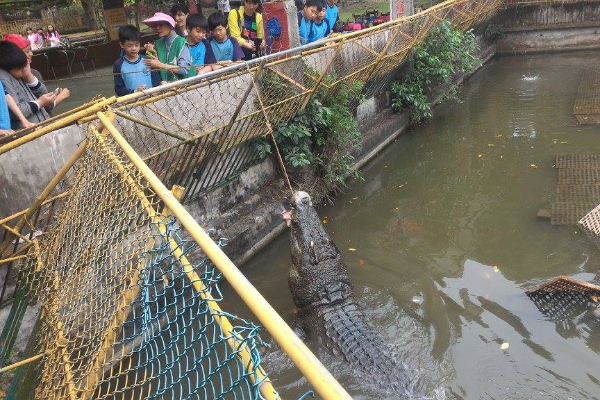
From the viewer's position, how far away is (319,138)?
6.37 metres

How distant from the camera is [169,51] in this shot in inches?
220

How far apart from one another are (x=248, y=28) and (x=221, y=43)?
102 cm

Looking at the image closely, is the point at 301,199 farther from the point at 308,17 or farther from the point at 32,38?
the point at 32,38

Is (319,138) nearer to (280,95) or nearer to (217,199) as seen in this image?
(280,95)

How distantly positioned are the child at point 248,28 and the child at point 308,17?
782 millimetres

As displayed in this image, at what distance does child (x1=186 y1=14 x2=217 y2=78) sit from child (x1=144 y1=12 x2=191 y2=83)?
129 millimetres

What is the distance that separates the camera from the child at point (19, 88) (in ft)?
13.7

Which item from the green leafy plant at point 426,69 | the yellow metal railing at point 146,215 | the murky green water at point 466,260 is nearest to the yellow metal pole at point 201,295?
the yellow metal railing at point 146,215

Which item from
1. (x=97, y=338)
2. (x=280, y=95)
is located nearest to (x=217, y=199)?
(x=280, y=95)

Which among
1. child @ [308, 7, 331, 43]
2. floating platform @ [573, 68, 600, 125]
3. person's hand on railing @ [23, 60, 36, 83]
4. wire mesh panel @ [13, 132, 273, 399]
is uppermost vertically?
person's hand on railing @ [23, 60, 36, 83]

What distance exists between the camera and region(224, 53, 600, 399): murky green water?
3816 millimetres

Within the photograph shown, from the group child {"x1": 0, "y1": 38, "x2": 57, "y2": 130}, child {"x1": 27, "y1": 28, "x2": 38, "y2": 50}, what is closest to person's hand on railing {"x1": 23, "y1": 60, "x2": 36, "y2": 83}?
child {"x1": 0, "y1": 38, "x2": 57, "y2": 130}

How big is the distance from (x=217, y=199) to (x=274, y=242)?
0.92 m

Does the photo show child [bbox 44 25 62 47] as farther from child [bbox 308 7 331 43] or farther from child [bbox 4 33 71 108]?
child [bbox 4 33 71 108]
